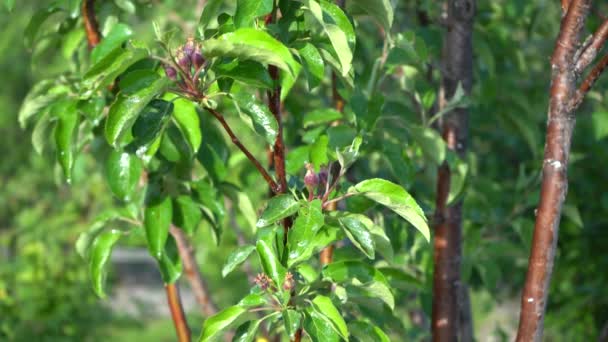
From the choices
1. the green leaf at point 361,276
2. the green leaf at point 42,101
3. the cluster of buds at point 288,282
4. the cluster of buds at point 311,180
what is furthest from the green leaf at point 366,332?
the green leaf at point 42,101

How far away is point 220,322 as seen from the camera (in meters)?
1.47

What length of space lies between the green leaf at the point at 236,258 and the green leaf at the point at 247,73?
311mm

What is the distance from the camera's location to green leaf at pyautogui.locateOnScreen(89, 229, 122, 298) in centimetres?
189

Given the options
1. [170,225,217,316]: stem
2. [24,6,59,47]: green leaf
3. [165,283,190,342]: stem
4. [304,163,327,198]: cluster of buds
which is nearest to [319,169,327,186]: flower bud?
[304,163,327,198]: cluster of buds

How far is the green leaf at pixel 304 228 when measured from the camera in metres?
1.36

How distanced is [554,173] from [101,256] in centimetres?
100

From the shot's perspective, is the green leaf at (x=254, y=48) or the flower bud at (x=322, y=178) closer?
the green leaf at (x=254, y=48)

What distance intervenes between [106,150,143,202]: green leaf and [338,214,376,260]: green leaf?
612mm

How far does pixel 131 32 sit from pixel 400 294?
3.66ft

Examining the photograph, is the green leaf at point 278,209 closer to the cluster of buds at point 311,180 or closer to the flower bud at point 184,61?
the cluster of buds at point 311,180

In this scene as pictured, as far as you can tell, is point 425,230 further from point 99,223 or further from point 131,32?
point 99,223

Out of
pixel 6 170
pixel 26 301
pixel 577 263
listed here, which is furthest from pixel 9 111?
pixel 577 263

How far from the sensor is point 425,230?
142 centimetres

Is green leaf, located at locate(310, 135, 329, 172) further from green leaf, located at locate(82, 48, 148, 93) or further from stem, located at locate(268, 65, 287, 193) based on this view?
green leaf, located at locate(82, 48, 148, 93)
